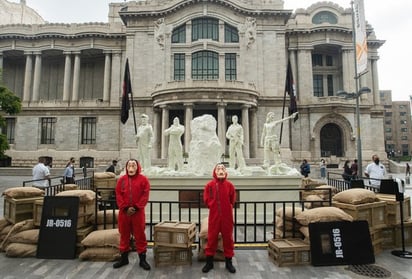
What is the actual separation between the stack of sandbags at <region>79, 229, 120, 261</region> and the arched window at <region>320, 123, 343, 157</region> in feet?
105

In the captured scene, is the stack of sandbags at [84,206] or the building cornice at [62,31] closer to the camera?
the stack of sandbags at [84,206]

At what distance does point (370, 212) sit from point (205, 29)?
102 ft

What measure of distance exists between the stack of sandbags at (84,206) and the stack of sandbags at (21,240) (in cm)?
101

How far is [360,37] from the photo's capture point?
1698 cm

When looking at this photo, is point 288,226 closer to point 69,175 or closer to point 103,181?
point 103,181

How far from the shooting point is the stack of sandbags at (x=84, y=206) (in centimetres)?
644

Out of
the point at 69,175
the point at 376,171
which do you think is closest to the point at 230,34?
the point at 69,175

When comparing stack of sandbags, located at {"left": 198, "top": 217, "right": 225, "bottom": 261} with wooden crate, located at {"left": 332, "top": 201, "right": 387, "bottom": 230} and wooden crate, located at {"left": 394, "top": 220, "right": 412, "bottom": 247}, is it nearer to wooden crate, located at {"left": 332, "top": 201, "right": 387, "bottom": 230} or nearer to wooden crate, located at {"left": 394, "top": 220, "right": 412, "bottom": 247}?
wooden crate, located at {"left": 332, "top": 201, "right": 387, "bottom": 230}

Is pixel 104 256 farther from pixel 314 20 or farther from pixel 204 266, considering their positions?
pixel 314 20

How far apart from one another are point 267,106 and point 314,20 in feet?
48.1

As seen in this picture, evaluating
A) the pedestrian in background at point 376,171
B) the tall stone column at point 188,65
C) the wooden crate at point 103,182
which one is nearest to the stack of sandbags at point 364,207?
the pedestrian in background at point 376,171

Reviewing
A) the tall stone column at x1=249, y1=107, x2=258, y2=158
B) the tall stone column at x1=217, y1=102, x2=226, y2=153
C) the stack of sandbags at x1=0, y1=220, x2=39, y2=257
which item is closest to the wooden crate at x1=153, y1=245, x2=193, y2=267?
the stack of sandbags at x1=0, y1=220, x2=39, y2=257

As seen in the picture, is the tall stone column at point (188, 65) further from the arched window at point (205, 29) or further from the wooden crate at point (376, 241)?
the wooden crate at point (376, 241)

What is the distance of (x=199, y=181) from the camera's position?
10742 millimetres
